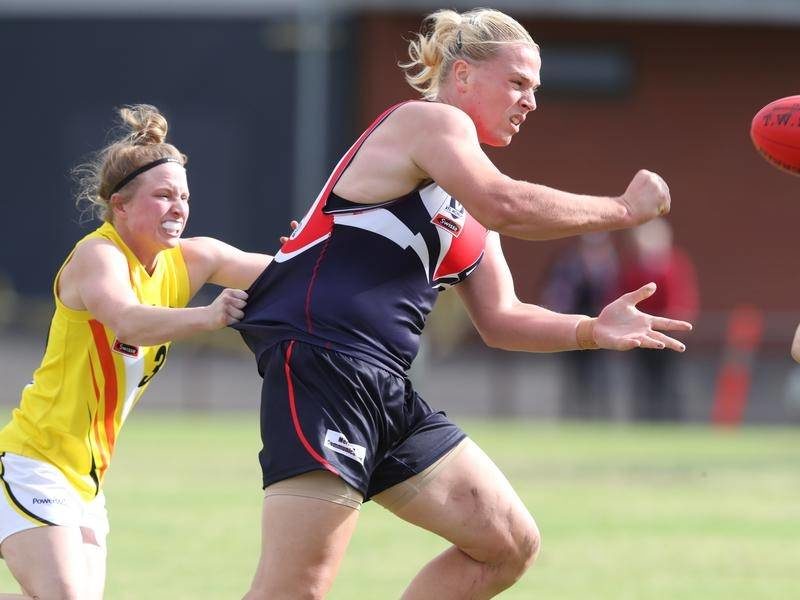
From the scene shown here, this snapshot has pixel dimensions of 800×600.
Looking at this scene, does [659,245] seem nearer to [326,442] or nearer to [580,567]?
[580,567]

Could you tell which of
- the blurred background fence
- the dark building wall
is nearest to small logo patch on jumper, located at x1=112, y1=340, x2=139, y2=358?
the blurred background fence

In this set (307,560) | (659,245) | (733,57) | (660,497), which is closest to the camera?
(307,560)

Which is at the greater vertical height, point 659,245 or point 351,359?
point 351,359

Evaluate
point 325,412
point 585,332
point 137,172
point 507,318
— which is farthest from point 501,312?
point 137,172

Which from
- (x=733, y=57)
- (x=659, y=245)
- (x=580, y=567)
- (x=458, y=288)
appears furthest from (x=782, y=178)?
(x=458, y=288)

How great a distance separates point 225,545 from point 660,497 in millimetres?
3732

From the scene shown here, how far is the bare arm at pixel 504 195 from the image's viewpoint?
4.71 metres

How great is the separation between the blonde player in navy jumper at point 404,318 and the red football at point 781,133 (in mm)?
743

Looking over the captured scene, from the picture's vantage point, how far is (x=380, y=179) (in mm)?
4855

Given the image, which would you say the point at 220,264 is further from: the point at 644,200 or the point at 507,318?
the point at 644,200

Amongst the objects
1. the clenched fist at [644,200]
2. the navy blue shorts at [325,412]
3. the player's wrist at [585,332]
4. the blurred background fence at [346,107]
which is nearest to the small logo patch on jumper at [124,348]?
the navy blue shorts at [325,412]

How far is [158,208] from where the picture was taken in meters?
5.36

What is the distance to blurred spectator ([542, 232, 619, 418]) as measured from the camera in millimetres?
18016

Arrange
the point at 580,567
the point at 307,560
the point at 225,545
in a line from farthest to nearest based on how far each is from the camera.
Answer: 1. the point at 225,545
2. the point at 580,567
3. the point at 307,560
